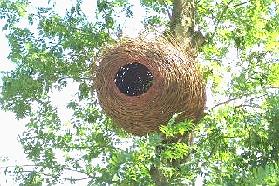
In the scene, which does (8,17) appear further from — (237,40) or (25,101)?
(237,40)

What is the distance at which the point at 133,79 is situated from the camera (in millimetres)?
2879

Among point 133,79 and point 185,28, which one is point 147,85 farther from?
point 185,28

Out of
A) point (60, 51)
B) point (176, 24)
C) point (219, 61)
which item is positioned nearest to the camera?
point (176, 24)

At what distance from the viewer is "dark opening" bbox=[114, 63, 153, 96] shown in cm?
284

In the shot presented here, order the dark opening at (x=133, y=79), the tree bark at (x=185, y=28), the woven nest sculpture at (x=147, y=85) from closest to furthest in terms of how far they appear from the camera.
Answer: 1. the woven nest sculpture at (x=147, y=85)
2. the dark opening at (x=133, y=79)
3. the tree bark at (x=185, y=28)

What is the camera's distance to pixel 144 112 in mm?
2760

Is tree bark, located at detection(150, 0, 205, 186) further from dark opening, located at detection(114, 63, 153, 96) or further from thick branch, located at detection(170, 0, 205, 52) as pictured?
dark opening, located at detection(114, 63, 153, 96)

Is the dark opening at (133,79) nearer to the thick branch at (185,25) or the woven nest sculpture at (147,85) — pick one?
the woven nest sculpture at (147,85)

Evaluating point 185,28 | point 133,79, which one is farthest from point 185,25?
point 133,79

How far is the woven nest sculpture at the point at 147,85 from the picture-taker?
107 inches

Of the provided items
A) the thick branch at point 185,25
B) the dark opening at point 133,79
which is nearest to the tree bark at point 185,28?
the thick branch at point 185,25

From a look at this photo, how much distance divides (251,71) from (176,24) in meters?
0.80

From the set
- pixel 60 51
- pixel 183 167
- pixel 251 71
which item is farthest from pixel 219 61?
pixel 183 167

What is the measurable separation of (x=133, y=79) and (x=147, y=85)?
0.29 feet
